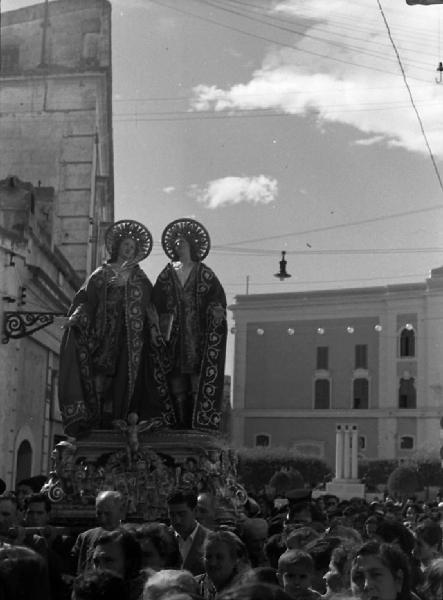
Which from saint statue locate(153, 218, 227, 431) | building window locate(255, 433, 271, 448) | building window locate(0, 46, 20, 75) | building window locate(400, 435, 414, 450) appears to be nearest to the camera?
saint statue locate(153, 218, 227, 431)

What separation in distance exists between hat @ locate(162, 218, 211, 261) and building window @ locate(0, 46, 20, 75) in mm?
22217

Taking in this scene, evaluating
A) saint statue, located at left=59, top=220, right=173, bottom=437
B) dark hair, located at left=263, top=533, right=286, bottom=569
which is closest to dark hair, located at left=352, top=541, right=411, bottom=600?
dark hair, located at left=263, top=533, right=286, bottom=569

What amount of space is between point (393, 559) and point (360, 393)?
5781 cm

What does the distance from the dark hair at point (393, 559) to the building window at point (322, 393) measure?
191ft

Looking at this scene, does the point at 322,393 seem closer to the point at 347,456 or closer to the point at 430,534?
the point at 347,456

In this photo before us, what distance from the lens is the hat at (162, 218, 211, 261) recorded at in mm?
11516

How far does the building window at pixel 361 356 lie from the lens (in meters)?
61.8

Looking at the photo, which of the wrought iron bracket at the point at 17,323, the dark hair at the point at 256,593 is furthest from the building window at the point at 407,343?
the dark hair at the point at 256,593

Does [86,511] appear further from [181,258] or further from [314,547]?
[314,547]

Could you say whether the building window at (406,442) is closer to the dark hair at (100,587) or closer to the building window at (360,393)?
the building window at (360,393)

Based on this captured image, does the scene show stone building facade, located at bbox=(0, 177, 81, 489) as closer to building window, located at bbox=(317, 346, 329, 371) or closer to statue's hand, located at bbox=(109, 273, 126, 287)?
statue's hand, located at bbox=(109, 273, 126, 287)

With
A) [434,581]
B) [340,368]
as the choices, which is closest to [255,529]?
[434,581]

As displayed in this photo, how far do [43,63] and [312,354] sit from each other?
35030 mm

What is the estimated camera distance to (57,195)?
31.0m
